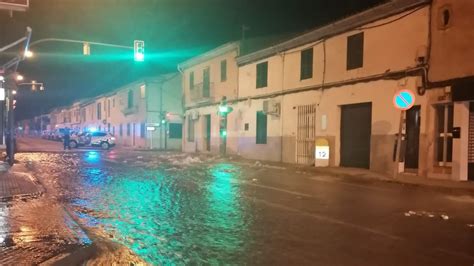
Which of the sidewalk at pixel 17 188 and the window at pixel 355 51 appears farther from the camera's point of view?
the window at pixel 355 51

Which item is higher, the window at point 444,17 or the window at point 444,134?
the window at point 444,17

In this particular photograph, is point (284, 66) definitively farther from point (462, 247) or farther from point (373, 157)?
point (462, 247)

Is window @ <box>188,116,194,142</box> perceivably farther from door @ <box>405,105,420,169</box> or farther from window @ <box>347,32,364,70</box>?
door @ <box>405,105,420,169</box>

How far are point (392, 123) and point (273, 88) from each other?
10.1m

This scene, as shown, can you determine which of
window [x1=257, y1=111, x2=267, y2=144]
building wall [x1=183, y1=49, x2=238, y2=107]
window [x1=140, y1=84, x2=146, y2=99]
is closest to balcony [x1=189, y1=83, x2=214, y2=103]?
building wall [x1=183, y1=49, x2=238, y2=107]

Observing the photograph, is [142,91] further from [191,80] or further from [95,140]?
[191,80]

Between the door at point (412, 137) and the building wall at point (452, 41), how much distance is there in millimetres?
1810

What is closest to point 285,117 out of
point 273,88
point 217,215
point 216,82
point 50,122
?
point 273,88

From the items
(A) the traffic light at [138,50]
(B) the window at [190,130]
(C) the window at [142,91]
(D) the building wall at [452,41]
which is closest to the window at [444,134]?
(D) the building wall at [452,41]

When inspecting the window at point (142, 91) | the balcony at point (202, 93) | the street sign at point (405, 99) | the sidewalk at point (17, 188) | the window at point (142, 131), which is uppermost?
the window at point (142, 91)

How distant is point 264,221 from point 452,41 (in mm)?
11011

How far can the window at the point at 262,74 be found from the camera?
29016mm

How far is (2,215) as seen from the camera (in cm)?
947

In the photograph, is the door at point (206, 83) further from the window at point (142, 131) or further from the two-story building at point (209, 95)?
the window at point (142, 131)
